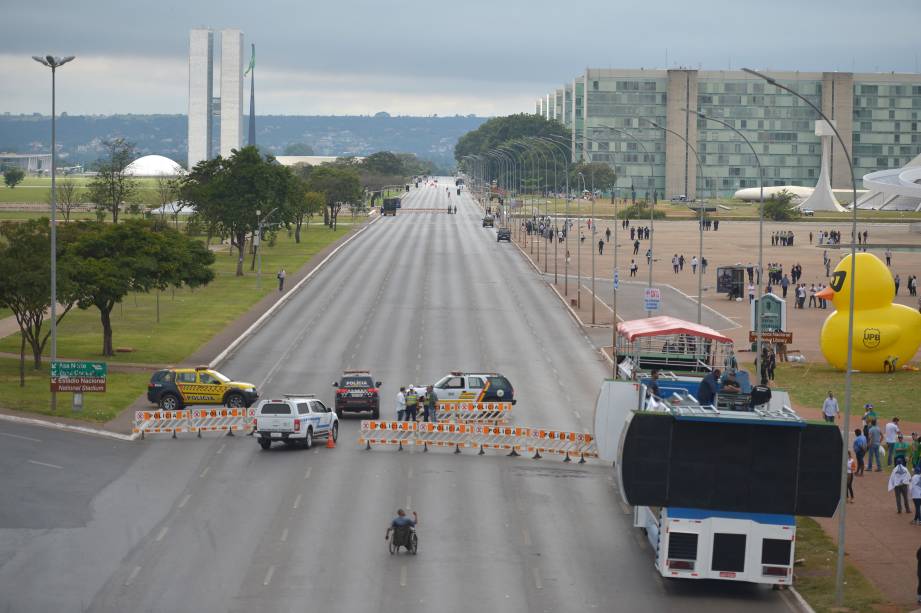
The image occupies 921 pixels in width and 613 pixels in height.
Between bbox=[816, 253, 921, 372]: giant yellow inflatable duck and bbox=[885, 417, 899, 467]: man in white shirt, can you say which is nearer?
bbox=[885, 417, 899, 467]: man in white shirt

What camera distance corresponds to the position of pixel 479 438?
137 feet

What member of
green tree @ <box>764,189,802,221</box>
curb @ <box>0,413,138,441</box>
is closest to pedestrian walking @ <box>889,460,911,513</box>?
curb @ <box>0,413,138,441</box>

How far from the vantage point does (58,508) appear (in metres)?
33.2

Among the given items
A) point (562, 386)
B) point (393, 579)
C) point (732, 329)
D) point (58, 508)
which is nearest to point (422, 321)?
point (732, 329)

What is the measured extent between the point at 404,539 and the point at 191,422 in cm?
1703

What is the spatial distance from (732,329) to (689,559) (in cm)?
4465

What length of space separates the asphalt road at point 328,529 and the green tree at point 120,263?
801 centimetres

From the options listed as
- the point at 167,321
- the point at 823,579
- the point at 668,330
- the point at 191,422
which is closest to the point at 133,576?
the point at 823,579

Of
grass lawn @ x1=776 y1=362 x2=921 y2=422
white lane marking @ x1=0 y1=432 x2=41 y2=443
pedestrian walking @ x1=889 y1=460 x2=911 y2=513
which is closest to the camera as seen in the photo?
pedestrian walking @ x1=889 y1=460 x2=911 y2=513

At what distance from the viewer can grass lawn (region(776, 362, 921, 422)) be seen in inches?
1848

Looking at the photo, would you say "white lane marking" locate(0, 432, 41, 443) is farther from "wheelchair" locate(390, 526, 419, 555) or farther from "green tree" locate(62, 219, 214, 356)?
"wheelchair" locate(390, 526, 419, 555)

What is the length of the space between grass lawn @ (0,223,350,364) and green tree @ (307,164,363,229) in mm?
60288

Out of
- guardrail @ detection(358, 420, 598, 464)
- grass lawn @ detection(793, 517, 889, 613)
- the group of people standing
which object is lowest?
grass lawn @ detection(793, 517, 889, 613)

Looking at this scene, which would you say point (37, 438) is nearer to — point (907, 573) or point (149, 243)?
point (149, 243)
